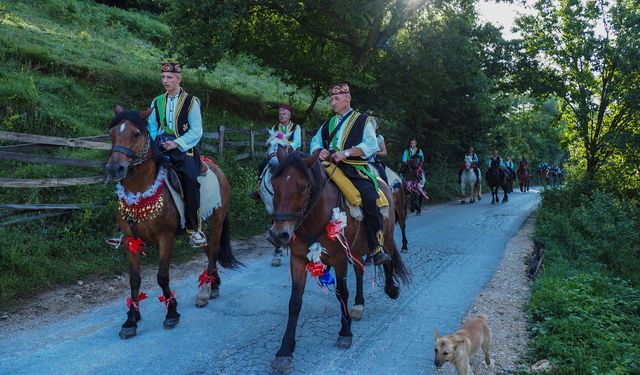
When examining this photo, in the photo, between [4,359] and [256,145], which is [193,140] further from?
[256,145]

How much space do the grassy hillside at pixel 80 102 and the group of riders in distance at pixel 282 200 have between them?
2184mm

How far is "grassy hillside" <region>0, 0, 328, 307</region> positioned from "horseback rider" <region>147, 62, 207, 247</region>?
8.07ft

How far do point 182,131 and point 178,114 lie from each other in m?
0.21

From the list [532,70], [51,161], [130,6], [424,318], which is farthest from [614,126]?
[130,6]

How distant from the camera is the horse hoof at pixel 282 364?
13.6 feet

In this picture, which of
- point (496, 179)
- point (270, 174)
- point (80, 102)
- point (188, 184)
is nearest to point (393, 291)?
point (270, 174)

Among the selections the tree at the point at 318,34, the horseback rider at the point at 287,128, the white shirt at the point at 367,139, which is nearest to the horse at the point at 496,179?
the tree at the point at 318,34

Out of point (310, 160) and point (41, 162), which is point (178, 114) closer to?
point (310, 160)

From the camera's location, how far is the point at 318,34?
16.7m

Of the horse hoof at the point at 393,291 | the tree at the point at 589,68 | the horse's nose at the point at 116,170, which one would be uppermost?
the tree at the point at 589,68

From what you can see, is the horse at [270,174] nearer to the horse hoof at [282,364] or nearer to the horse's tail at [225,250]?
the horse's tail at [225,250]

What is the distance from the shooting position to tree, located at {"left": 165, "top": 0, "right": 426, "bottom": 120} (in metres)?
15.4

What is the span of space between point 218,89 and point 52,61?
604 cm

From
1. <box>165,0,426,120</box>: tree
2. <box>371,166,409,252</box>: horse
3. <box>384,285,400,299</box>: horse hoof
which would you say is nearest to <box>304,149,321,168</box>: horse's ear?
<box>384,285,400,299</box>: horse hoof
